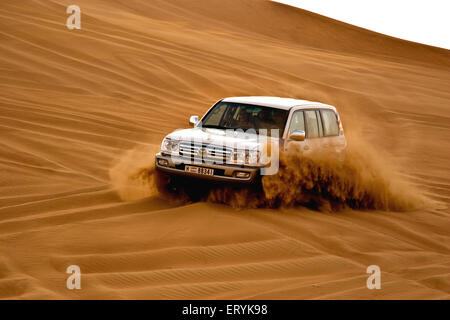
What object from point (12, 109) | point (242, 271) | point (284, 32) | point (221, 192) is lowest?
point (242, 271)

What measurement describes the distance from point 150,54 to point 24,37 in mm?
3985

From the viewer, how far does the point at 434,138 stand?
63.7 feet

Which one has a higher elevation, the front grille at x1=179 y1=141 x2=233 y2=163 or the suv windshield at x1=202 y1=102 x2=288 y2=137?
the suv windshield at x1=202 y1=102 x2=288 y2=137

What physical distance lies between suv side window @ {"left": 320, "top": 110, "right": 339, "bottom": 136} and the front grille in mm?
2281

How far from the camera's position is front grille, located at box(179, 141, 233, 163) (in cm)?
873

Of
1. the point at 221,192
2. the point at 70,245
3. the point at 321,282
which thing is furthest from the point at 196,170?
the point at 321,282

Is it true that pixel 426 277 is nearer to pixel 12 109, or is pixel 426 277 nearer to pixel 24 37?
pixel 12 109
